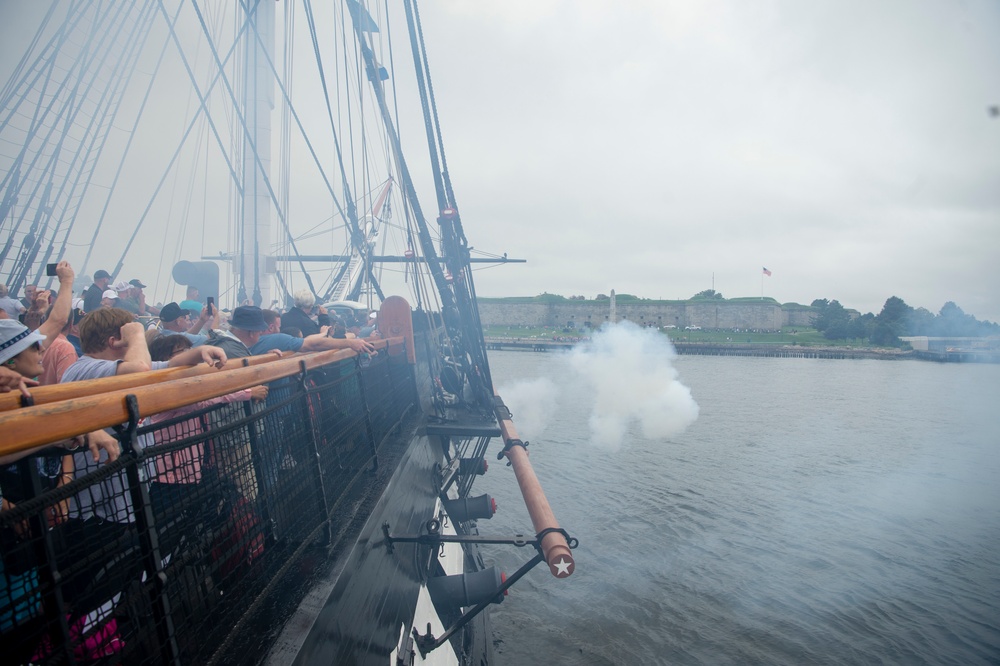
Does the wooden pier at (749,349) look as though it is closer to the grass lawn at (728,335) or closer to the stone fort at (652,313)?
the grass lawn at (728,335)

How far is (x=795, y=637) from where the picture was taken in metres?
10.3

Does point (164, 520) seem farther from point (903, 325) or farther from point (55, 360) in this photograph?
point (903, 325)

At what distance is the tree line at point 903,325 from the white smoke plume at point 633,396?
61120 millimetres

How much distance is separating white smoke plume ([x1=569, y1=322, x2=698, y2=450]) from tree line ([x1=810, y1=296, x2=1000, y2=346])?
2406 inches

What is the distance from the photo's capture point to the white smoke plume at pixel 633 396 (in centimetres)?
2558

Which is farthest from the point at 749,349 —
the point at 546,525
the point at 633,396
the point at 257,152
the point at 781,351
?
the point at 546,525

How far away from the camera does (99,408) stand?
1.61 metres

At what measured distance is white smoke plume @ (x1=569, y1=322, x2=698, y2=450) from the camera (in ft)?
83.9

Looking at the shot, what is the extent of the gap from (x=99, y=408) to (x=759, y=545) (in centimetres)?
1548

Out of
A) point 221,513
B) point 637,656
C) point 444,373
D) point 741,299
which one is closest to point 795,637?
point 637,656

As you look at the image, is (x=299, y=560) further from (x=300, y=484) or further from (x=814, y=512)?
(x=814, y=512)

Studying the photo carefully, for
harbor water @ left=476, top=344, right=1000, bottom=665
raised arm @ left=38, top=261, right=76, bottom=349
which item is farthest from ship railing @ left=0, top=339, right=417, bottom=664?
harbor water @ left=476, top=344, right=1000, bottom=665

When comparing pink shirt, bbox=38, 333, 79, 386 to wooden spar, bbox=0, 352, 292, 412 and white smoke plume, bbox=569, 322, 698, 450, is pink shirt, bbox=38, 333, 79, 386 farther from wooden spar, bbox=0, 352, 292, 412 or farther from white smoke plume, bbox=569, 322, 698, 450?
white smoke plume, bbox=569, 322, 698, 450

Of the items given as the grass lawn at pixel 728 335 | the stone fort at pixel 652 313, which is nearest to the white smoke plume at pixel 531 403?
the grass lawn at pixel 728 335
